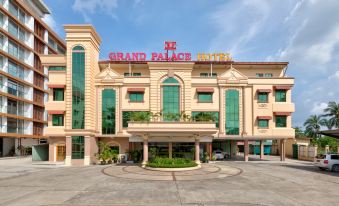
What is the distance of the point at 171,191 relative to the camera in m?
17.6

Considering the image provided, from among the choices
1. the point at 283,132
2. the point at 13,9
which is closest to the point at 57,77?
the point at 13,9

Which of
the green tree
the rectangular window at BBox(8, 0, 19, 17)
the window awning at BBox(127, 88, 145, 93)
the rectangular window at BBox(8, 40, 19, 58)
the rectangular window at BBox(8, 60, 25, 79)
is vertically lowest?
the green tree

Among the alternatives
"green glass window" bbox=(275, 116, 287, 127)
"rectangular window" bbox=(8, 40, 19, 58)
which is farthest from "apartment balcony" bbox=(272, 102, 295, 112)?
"rectangular window" bbox=(8, 40, 19, 58)

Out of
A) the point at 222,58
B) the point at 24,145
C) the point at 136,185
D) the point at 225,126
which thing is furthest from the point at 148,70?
the point at 24,145

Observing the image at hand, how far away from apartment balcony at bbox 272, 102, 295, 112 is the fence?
756cm

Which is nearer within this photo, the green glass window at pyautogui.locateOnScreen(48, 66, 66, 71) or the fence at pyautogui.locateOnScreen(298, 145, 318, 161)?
the green glass window at pyautogui.locateOnScreen(48, 66, 66, 71)

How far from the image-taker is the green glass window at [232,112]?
126 ft

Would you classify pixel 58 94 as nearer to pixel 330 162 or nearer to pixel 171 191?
pixel 171 191

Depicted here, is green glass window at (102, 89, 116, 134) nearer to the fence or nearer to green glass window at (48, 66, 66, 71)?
green glass window at (48, 66, 66, 71)

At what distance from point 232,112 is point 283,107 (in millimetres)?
8233

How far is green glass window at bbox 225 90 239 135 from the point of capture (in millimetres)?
38438

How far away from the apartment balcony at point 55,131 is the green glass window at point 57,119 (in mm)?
617

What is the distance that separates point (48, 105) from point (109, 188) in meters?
23.9

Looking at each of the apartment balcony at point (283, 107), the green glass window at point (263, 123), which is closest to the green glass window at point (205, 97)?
the green glass window at point (263, 123)
